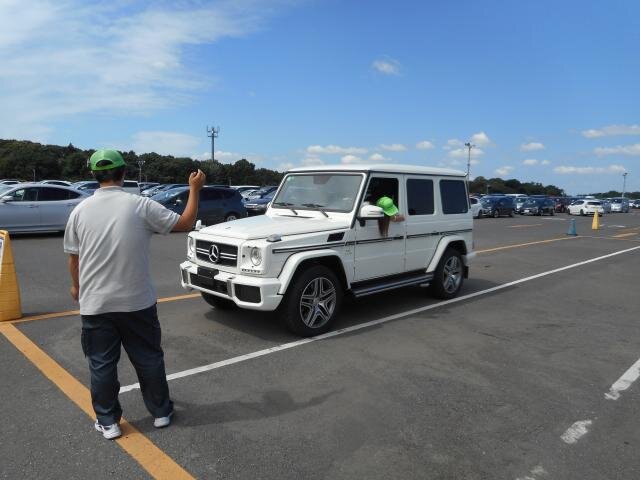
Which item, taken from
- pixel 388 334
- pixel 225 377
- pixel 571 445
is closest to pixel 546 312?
pixel 388 334

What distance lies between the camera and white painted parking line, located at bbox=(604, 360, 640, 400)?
431 cm

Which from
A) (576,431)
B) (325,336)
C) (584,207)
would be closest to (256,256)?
(325,336)

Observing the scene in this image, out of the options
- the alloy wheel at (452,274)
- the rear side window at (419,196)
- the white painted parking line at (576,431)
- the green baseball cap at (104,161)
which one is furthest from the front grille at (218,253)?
the alloy wheel at (452,274)

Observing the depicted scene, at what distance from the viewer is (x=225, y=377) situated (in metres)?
4.38

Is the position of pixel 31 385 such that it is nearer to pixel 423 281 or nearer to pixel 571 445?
pixel 571 445

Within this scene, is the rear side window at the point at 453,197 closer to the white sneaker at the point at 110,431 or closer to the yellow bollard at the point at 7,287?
the white sneaker at the point at 110,431

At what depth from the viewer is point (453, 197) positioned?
7746mm

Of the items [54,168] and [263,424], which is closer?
[263,424]

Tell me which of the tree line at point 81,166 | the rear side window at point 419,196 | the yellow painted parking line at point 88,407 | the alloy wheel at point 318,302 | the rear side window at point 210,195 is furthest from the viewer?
the tree line at point 81,166

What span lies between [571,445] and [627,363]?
90.0 inches

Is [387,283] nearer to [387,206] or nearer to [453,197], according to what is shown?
[387,206]

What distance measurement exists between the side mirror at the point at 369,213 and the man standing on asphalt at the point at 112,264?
2864 mm

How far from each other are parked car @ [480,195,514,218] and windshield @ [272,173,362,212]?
2996 centimetres

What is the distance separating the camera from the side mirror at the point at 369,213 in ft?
19.3
